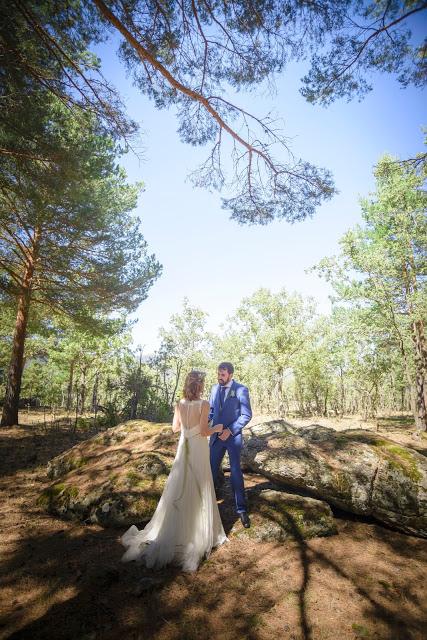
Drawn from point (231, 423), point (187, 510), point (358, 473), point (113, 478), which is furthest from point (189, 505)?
point (358, 473)

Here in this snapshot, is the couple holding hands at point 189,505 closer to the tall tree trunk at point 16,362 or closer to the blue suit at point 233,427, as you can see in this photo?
the blue suit at point 233,427

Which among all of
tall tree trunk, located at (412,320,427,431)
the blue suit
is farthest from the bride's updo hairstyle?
tall tree trunk, located at (412,320,427,431)

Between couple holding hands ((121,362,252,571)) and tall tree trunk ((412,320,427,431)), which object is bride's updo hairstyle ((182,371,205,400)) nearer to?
couple holding hands ((121,362,252,571))

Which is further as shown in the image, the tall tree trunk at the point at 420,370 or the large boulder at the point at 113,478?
the tall tree trunk at the point at 420,370

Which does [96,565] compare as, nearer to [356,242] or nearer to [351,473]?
[351,473]

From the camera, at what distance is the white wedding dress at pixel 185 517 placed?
3834 mm

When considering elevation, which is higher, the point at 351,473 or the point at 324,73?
the point at 324,73

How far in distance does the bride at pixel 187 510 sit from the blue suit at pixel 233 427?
0.49m

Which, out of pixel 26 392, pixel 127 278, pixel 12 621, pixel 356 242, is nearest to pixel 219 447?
pixel 12 621

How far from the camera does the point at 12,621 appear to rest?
9.23ft

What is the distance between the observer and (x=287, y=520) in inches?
178

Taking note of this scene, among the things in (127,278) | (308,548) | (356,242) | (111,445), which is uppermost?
(356,242)

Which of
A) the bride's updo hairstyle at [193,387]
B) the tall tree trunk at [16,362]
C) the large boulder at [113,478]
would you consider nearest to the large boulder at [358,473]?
the large boulder at [113,478]

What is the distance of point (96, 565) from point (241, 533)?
2.07 metres
